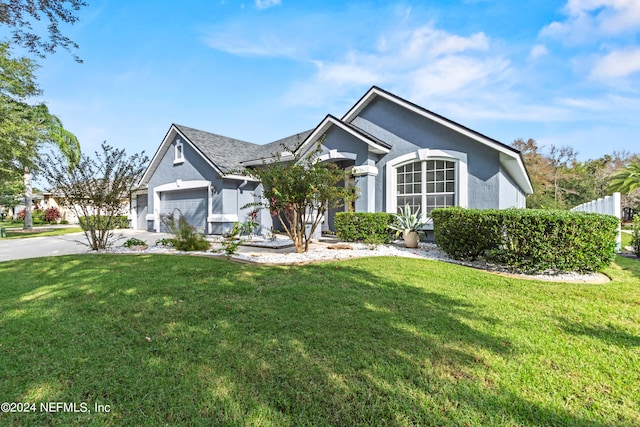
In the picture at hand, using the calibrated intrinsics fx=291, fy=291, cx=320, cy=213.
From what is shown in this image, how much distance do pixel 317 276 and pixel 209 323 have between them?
2.65 m

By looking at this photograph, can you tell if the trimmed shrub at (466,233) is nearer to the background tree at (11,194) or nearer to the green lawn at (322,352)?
the green lawn at (322,352)

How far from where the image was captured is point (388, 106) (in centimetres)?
1280

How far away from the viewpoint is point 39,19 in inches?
243

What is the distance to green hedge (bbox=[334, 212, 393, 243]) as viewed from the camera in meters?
10.5

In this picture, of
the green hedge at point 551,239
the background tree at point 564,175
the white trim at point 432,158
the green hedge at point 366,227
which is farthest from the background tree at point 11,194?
the background tree at point 564,175

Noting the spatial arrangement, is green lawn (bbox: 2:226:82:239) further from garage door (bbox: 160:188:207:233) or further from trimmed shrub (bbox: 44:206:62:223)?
trimmed shrub (bbox: 44:206:62:223)

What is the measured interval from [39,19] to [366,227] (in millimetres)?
9913

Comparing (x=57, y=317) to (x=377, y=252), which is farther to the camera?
(x=377, y=252)

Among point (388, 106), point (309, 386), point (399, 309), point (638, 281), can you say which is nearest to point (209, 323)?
point (309, 386)

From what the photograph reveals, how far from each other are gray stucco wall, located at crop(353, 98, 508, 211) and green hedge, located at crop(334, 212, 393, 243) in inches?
75.6

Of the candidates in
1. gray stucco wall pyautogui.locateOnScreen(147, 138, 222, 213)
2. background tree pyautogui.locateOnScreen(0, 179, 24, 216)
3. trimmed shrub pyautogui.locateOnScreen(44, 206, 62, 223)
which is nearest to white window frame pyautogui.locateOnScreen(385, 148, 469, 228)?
gray stucco wall pyautogui.locateOnScreen(147, 138, 222, 213)

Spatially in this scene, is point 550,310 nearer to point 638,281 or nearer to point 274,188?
point 638,281

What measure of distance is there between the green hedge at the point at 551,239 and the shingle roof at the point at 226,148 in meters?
10.2

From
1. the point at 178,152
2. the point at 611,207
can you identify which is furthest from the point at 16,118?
the point at 611,207
